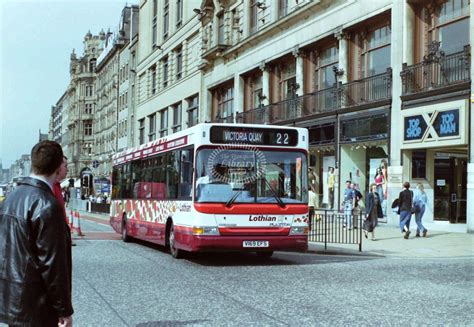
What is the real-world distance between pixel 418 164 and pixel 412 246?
6.95m

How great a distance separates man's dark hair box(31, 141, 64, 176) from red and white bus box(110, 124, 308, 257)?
8841 mm

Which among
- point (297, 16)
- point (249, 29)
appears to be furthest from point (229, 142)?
point (249, 29)

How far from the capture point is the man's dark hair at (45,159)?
135 inches

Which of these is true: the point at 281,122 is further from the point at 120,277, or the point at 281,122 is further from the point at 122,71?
the point at 122,71

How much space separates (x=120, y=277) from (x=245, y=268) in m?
2.76

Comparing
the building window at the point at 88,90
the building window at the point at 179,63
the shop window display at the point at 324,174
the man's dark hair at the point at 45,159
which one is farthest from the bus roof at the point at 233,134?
the building window at the point at 88,90

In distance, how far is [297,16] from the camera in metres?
30.5

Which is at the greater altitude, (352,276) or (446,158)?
(446,158)

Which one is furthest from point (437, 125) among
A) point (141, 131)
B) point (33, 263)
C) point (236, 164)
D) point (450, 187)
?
point (141, 131)

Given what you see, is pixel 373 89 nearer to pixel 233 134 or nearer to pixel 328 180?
pixel 328 180

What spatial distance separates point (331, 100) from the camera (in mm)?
28250

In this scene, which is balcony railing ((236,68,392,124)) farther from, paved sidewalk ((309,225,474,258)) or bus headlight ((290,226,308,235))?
bus headlight ((290,226,308,235))

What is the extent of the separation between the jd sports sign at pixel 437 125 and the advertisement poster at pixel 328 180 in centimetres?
539

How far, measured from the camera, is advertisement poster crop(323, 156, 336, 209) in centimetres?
2808
